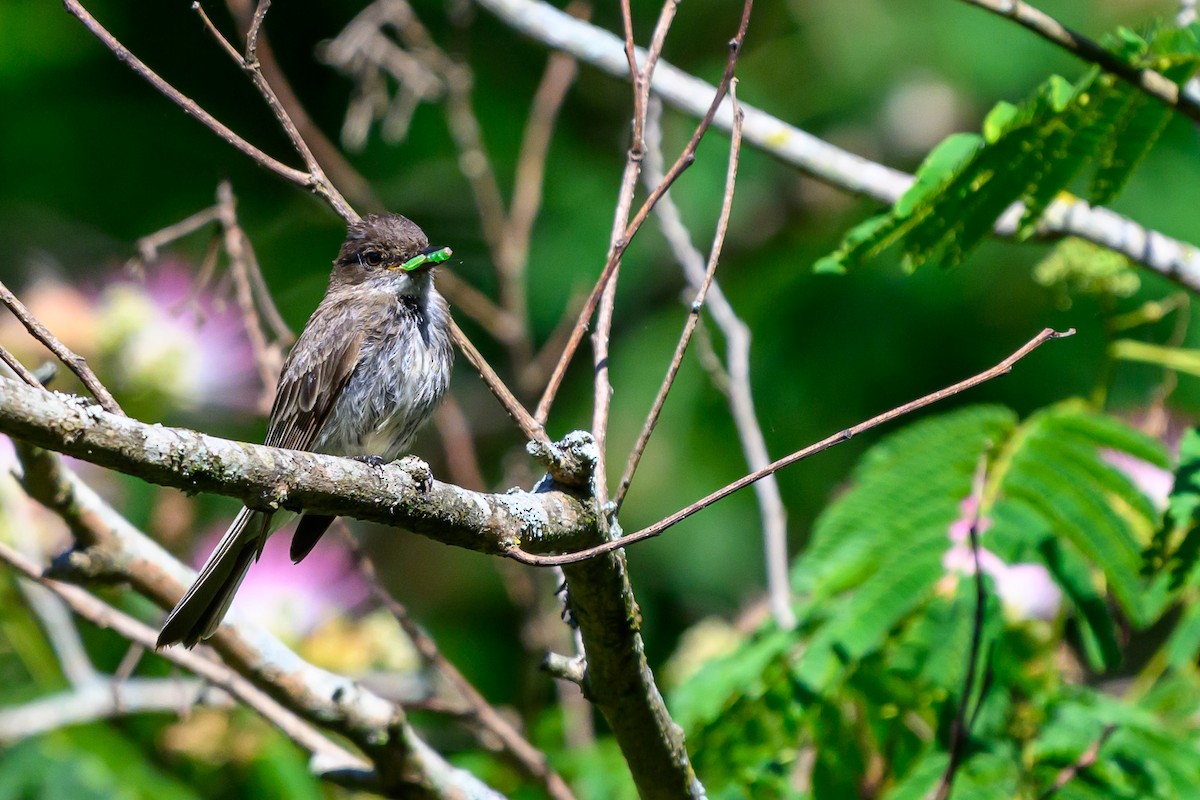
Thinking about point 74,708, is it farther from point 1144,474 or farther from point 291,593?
point 1144,474

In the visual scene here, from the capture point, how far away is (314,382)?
146 inches

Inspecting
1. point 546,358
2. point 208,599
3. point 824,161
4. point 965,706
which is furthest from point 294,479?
point 546,358

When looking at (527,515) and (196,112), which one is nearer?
(527,515)

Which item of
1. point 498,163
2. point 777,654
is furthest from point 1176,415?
point 498,163

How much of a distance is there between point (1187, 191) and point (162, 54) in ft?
18.4

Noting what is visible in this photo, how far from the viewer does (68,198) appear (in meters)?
7.95

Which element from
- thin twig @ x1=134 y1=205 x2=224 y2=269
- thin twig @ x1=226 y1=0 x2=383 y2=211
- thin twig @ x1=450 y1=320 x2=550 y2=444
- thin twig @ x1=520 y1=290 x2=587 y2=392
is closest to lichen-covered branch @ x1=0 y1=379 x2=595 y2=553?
thin twig @ x1=450 y1=320 x2=550 y2=444

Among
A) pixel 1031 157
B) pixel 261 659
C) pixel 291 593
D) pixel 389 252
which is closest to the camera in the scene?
pixel 1031 157

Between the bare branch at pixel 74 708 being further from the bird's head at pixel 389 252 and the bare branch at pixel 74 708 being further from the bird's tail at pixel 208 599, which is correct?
the bird's head at pixel 389 252

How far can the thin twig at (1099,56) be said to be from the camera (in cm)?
275

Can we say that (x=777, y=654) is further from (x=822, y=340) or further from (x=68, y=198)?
(x=68, y=198)

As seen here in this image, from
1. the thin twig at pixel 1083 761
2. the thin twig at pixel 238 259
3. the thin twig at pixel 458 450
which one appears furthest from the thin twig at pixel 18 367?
the thin twig at pixel 458 450

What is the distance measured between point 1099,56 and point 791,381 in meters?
4.10

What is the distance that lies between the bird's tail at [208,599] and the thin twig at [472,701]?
0.28m
